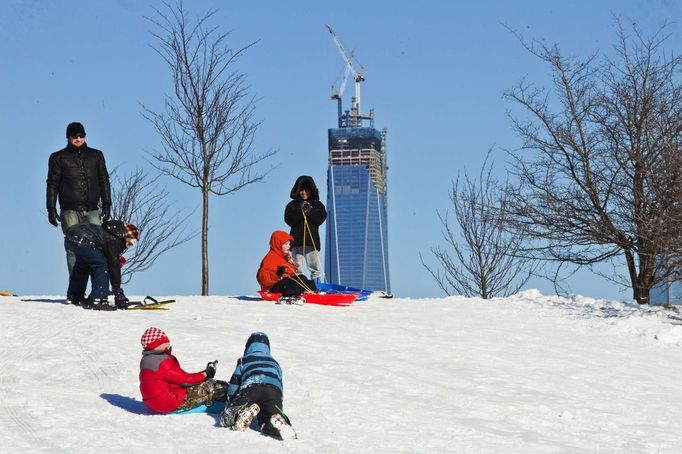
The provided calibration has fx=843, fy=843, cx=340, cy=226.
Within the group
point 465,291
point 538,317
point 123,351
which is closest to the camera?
point 123,351

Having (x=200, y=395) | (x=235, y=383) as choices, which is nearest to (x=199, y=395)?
(x=200, y=395)

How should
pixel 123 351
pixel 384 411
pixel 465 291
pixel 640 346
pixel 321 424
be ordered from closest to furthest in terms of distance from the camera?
pixel 321 424
pixel 384 411
pixel 123 351
pixel 640 346
pixel 465 291

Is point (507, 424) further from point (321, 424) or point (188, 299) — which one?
point (188, 299)

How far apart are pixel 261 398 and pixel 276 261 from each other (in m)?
7.56

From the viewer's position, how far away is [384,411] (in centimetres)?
705

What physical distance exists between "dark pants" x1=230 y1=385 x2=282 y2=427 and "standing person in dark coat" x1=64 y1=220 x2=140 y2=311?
5969 millimetres

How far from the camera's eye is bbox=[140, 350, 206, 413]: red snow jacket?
6.62 meters

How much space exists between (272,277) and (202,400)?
7.16 meters

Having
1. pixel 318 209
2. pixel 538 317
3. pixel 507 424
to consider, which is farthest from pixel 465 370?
pixel 318 209

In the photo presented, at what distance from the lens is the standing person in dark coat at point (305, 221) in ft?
47.0

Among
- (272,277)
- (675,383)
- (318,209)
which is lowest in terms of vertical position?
(675,383)

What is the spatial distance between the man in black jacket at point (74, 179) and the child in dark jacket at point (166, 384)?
611 centimetres

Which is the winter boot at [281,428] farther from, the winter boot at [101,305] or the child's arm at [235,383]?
the winter boot at [101,305]

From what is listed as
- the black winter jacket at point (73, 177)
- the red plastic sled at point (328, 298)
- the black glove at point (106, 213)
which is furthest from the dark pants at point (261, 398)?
the red plastic sled at point (328, 298)
